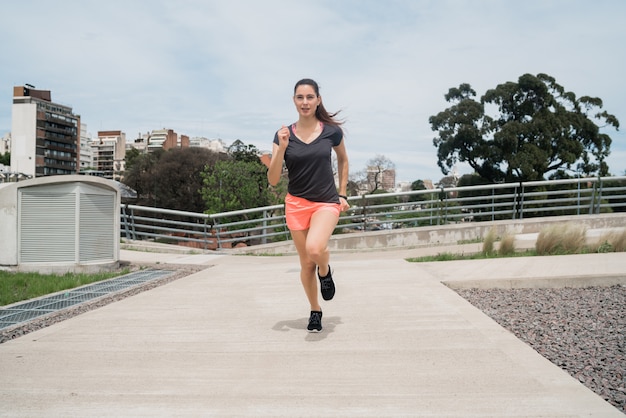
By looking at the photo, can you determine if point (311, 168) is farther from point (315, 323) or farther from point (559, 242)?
point (559, 242)

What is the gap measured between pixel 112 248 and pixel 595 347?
7429mm

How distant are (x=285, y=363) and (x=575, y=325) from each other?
255cm

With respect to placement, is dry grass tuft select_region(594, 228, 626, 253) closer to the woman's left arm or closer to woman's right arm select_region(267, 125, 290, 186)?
the woman's left arm

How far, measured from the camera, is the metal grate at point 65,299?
18.7 ft

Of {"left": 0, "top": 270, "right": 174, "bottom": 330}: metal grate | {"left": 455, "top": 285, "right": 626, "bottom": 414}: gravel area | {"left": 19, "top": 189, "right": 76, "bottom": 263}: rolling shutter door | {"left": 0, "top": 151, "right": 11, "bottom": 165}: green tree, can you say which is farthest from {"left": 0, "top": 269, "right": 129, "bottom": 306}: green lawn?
{"left": 0, "top": 151, "right": 11, "bottom": 165}: green tree

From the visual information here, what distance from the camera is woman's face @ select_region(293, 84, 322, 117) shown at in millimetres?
4316

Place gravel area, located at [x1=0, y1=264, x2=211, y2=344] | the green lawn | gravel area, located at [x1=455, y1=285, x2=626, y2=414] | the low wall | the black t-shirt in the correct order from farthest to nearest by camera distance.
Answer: the low wall → the green lawn → gravel area, located at [x1=0, y1=264, x2=211, y2=344] → the black t-shirt → gravel area, located at [x1=455, y1=285, x2=626, y2=414]

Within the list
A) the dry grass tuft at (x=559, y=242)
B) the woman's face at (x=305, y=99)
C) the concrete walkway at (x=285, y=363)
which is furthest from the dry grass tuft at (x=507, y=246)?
the woman's face at (x=305, y=99)

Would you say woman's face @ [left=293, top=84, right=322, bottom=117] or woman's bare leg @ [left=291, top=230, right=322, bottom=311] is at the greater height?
woman's face @ [left=293, top=84, right=322, bottom=117]

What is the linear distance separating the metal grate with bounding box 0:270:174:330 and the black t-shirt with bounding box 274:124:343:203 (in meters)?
3.08

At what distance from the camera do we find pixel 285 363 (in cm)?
366

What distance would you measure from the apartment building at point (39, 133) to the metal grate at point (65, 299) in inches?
5090

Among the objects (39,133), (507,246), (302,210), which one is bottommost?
(507,246)

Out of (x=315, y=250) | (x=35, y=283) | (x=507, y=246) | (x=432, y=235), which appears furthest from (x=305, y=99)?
(x=432, y=235)
